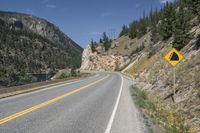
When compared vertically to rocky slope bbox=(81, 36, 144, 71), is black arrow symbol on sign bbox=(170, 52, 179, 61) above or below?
below

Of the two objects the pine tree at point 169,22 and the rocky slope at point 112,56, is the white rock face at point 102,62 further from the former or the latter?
the pine tree at point 169,22

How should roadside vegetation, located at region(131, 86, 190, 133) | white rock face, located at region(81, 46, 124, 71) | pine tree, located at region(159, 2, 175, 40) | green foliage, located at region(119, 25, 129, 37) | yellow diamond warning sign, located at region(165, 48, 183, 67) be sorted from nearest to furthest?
roadside vegetation, located at region(131, 86, 190, 133) → yellow diamond warning sign, located at region(165, 48, 183, 67) → pine tree, located at region(159, 2, 175, 40) → white rock face, located at region(81, 46, 124, 71) → green foliage, located at region(119, 25, 129, 37)

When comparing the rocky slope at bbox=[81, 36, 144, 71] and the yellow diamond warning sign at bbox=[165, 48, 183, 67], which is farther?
the rocky slope at bbox=[81, 36, 144, 71]

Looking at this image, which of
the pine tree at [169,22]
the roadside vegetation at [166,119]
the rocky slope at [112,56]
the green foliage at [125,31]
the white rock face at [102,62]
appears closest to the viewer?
the roadside vegetation at [166,119]

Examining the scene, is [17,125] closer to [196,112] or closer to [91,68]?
[196,112]

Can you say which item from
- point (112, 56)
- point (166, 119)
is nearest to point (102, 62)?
point (112, 56)

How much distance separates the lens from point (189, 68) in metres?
17.8

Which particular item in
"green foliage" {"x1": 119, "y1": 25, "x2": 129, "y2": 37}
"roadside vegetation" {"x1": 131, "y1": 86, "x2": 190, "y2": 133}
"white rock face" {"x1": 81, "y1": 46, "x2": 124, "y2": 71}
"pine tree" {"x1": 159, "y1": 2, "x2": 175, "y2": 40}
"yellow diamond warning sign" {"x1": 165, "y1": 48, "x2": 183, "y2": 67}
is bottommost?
"roadside vegetation" {"x1": 131, "y1": 86, "x2": 190, "y2": 133}

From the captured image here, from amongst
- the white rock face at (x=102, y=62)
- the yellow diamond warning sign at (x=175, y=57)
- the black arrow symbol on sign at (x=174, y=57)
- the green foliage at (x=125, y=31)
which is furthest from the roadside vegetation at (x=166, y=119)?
the green foliage at (x=125, y=31)

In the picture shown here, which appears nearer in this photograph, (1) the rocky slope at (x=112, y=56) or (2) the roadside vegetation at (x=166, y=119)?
(2) the roadside vegetation at (x=166, y=119)

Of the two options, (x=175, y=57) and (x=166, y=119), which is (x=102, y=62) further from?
(x=166, y=119)

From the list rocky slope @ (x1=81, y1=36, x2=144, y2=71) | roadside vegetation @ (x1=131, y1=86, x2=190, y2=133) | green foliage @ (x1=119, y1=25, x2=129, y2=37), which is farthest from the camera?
green foliage @ (x1=119, y1=25, x2=129, y2=37)

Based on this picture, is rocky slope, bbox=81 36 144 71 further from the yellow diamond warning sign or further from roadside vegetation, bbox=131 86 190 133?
roadside vegetation, bbox=131 86 190 133

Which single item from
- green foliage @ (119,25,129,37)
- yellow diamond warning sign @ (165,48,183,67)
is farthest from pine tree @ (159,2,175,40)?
green foliage @ (119,25,129,37)
